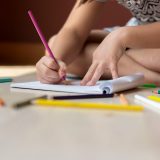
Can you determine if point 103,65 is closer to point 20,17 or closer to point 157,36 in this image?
point 157,36

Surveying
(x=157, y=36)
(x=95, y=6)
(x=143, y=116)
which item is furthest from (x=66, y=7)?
(x=143, y=116)

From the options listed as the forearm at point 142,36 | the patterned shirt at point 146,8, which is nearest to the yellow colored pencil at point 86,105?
the forearm at point 142,36

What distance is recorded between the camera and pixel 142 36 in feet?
2.52

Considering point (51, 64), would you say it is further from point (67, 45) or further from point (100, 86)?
point (67, 45)

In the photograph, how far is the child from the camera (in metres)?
0.70

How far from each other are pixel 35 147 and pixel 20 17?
6.38 ft

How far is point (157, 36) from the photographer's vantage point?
784 millimetres

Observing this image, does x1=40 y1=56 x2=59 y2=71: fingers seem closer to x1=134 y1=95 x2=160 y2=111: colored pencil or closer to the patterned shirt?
x1=134 y1=95 x2=160 y2=111: colored pencil

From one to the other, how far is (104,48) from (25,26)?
155 centimetres

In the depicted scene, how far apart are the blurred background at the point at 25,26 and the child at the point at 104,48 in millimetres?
1141

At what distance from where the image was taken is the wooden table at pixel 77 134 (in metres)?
0.34

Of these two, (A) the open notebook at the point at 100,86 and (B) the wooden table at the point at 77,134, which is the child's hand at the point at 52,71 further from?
(B) the wooden table at the point at 77,134

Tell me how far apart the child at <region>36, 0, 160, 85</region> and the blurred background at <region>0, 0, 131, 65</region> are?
1.14m

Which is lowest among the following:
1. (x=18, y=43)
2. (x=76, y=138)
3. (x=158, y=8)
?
(x=18, y=43)
